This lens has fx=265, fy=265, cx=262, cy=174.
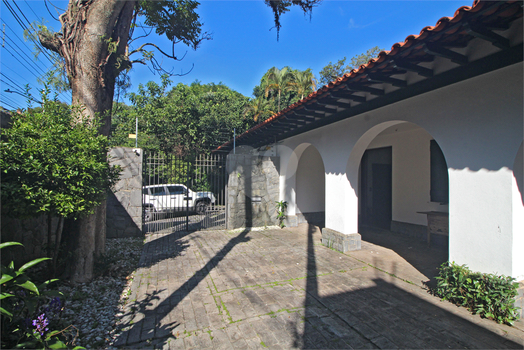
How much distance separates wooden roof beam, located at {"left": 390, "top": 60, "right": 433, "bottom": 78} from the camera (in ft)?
11.2

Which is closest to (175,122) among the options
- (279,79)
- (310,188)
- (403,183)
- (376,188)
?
(279,79)

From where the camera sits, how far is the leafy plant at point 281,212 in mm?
8773

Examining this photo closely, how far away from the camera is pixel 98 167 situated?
3324 millimetres

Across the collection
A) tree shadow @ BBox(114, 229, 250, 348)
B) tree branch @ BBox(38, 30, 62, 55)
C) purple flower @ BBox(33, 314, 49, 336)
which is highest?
tree branch @ BBox(38, 30, 62, 55)

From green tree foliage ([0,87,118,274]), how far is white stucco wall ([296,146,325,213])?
6.48 m

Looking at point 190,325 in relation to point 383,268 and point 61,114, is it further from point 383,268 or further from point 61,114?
point 383,268

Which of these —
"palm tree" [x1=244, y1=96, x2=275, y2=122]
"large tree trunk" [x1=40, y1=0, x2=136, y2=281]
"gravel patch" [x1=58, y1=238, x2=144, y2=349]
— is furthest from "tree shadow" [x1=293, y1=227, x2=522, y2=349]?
"palm tree" [x1=244, y1=96, x2=275, y2=122]

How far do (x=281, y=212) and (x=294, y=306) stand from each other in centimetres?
535

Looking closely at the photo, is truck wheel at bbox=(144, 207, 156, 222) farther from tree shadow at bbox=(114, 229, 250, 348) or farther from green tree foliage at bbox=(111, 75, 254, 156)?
green tree foliage at bbox=(111, 75, 254, 156)

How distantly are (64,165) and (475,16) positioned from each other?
4630 millimetres

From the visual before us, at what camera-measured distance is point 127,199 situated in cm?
728

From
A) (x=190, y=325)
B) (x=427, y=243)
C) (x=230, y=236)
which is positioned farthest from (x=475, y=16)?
(x=230, y=236)

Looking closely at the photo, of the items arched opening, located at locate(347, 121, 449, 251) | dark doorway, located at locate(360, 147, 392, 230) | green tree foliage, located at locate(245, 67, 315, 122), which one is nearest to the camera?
arched opening, located at locate(347, 121, 449, 251)

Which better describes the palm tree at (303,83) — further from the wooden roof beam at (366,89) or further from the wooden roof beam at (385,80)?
the wooden roof beam at (385,80)
